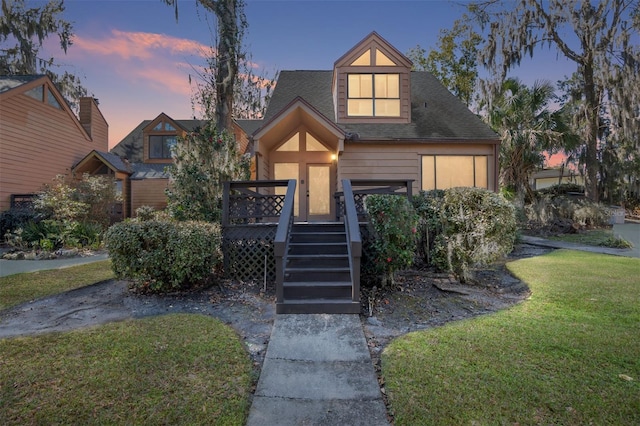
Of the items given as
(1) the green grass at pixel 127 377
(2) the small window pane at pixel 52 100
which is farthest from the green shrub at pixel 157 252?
(2) the small window pane at pixel 52 100

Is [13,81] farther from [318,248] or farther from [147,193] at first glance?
[318,248]

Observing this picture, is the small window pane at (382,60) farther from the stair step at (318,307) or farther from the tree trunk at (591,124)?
the tree trunk at (591,124)

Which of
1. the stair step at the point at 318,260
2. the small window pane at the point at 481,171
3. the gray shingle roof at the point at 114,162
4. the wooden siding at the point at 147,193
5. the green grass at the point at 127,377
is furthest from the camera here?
the wooden siding at the point at 147,193

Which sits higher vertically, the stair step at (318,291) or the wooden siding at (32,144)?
the wooden siding at (32,144)

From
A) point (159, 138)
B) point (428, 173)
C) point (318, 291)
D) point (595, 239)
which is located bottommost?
point (318, 291)

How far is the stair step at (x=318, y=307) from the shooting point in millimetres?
4896

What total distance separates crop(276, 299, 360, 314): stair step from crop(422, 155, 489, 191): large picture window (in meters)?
7.21

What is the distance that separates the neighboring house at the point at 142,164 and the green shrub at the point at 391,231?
12.2m

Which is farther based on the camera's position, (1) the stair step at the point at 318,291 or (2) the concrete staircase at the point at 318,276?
(1) the stair step at the point at 318,291

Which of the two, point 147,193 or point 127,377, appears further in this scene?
point 147,193

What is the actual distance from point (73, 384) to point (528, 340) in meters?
4.45

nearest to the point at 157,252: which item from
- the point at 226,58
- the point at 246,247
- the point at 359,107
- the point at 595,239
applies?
the point at 246,247

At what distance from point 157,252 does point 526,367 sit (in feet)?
16.4

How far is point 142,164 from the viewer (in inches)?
854
